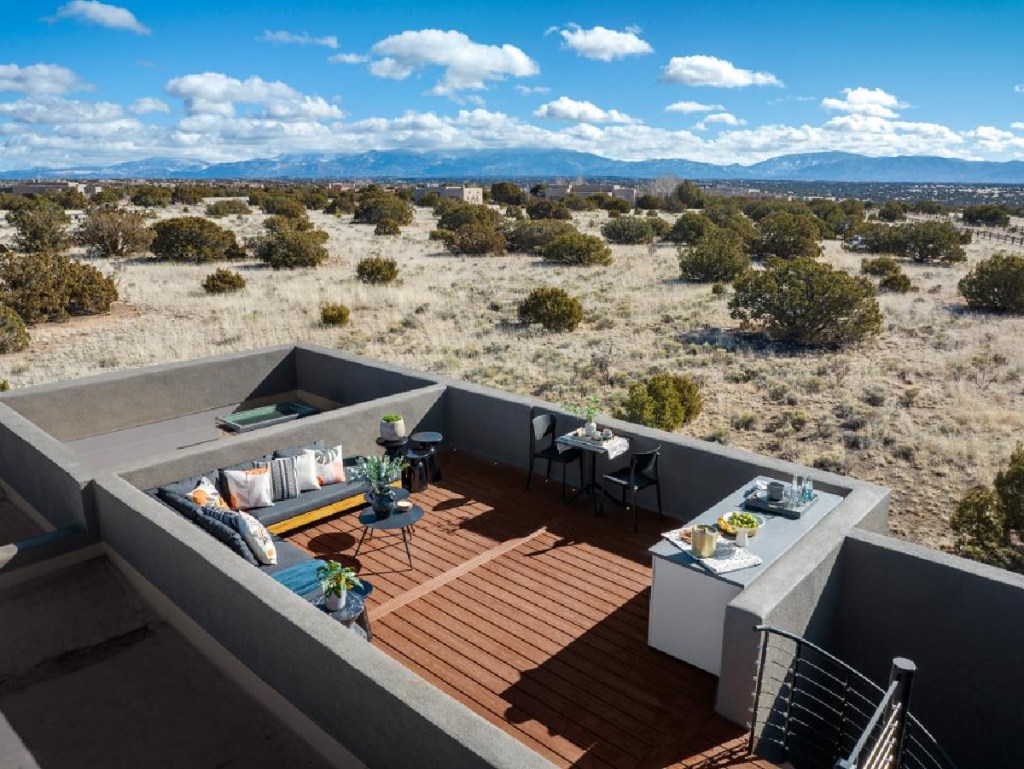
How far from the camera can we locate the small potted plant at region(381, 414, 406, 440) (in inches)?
309

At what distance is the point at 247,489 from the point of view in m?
6.78

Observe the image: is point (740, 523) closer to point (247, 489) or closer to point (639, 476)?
point (639, 476)

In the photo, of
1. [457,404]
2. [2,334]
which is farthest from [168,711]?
[2,334]

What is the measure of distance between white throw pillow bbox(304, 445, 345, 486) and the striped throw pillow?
0.25m

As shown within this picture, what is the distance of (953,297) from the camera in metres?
22.5

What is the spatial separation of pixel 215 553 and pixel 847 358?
15.0 m

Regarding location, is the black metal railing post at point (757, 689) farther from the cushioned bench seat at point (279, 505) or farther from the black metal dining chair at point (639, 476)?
the cushioned bench seat at point (279, 505)

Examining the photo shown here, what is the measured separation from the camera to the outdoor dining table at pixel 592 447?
6.83m

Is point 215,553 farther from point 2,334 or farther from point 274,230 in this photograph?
point 274,230

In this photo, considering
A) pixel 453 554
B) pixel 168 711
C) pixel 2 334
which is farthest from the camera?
pixel 2 334

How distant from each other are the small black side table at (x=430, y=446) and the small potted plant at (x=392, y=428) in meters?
0.15

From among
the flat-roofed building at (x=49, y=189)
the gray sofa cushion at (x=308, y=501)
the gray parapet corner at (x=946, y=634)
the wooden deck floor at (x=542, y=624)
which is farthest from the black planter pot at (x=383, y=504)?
the flat-roofed building at (x=49, y=189)

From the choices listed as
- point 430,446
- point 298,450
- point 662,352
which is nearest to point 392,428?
point 430,446

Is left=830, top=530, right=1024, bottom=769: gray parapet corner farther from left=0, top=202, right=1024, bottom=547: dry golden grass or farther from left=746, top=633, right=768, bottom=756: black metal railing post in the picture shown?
left=0, top=202, right=1024, bottom=547: dry golden grass
